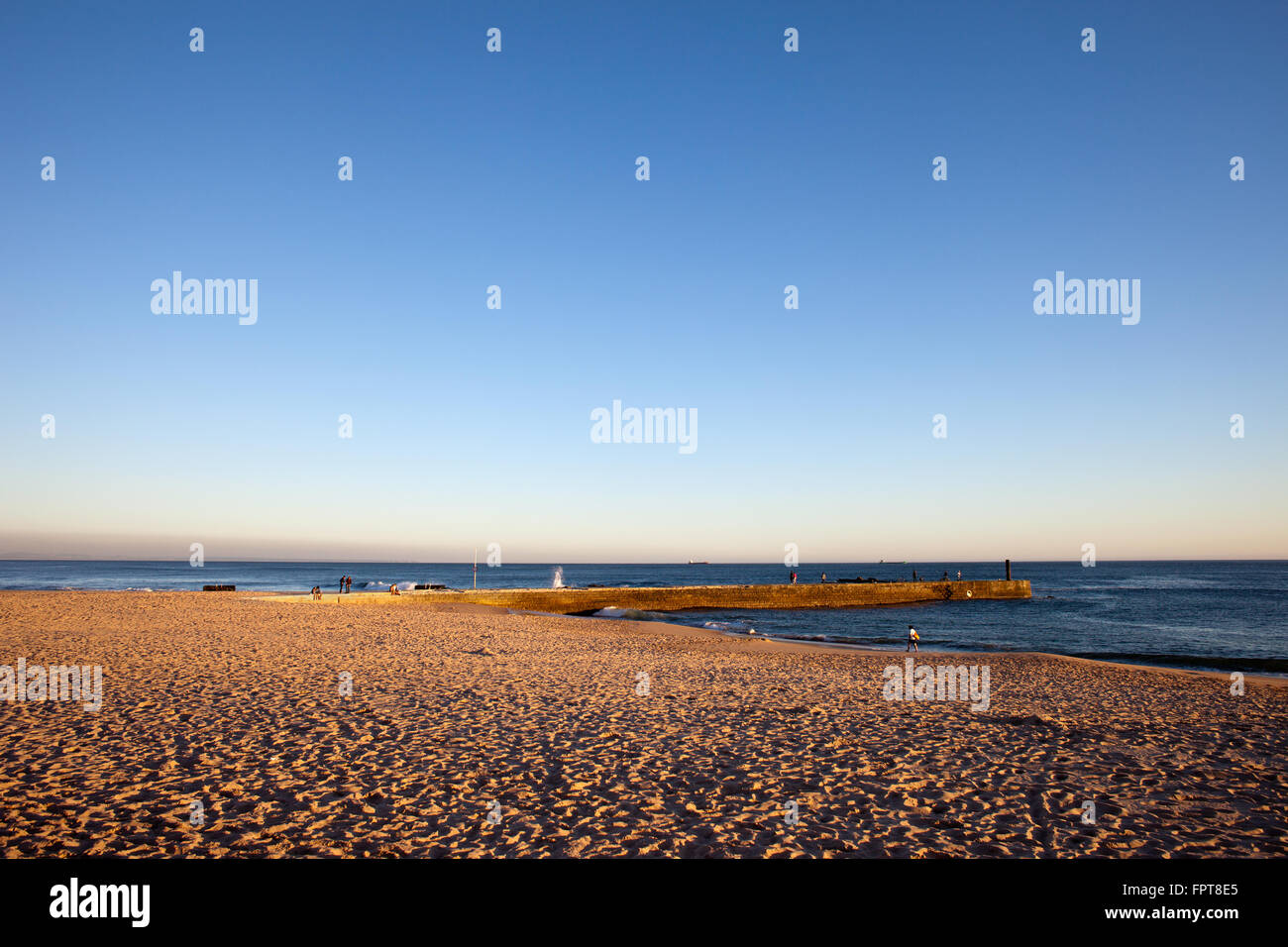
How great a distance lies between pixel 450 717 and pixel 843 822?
733 cm

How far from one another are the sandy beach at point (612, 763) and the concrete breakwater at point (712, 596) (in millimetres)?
27133

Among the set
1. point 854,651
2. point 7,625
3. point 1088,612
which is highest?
point 7,625

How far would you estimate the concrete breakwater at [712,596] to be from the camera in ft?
155

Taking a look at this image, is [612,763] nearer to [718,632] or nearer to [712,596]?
[718,632]

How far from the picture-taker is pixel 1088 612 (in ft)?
176

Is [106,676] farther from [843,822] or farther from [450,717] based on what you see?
[843,822]

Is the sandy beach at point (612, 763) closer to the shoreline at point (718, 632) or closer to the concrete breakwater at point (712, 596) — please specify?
the shoreline at point (718, 632)

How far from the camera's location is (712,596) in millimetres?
54562

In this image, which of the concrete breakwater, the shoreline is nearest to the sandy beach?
the shoreline

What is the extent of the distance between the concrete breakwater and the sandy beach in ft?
89.0

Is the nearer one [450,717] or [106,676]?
[450,717]
